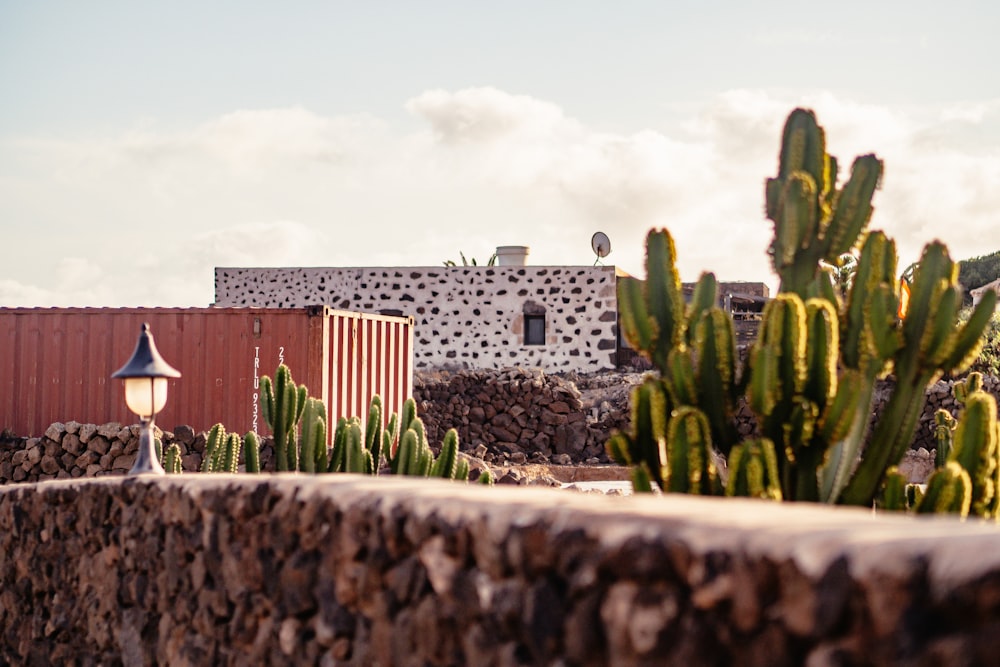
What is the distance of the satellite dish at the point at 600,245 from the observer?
31219 mm

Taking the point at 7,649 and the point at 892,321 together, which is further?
the point at 7,649

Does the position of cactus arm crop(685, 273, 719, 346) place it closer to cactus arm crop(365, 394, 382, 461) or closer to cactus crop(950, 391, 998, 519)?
cactus crop(950, 391, 998, 519)

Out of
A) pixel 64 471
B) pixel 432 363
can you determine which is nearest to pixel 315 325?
pixel 64 471

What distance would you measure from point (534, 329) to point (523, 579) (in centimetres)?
2596

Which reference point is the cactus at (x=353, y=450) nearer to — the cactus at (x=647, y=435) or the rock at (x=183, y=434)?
the cactus at (x=647, y=435)

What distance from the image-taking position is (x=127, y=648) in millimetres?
6773

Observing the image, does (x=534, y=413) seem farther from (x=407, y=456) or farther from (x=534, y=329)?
(x=407, y=456)

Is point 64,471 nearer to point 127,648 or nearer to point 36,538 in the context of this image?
point 36,538

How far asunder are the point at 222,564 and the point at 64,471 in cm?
1038

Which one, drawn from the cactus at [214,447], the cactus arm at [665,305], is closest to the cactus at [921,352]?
the cactus arm at [665,305]

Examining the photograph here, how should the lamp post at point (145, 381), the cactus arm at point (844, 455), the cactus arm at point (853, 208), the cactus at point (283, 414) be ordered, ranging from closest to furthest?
the cactus arm at point (844, 455) → the cactus arm at point (853, 208) → the lamp post at point (145, 381) → the cactus at point (283, 414)

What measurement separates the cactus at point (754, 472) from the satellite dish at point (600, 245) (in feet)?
85.3

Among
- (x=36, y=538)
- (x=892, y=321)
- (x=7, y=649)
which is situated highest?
(x=892, y=321)

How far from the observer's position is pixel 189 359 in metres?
14.8
